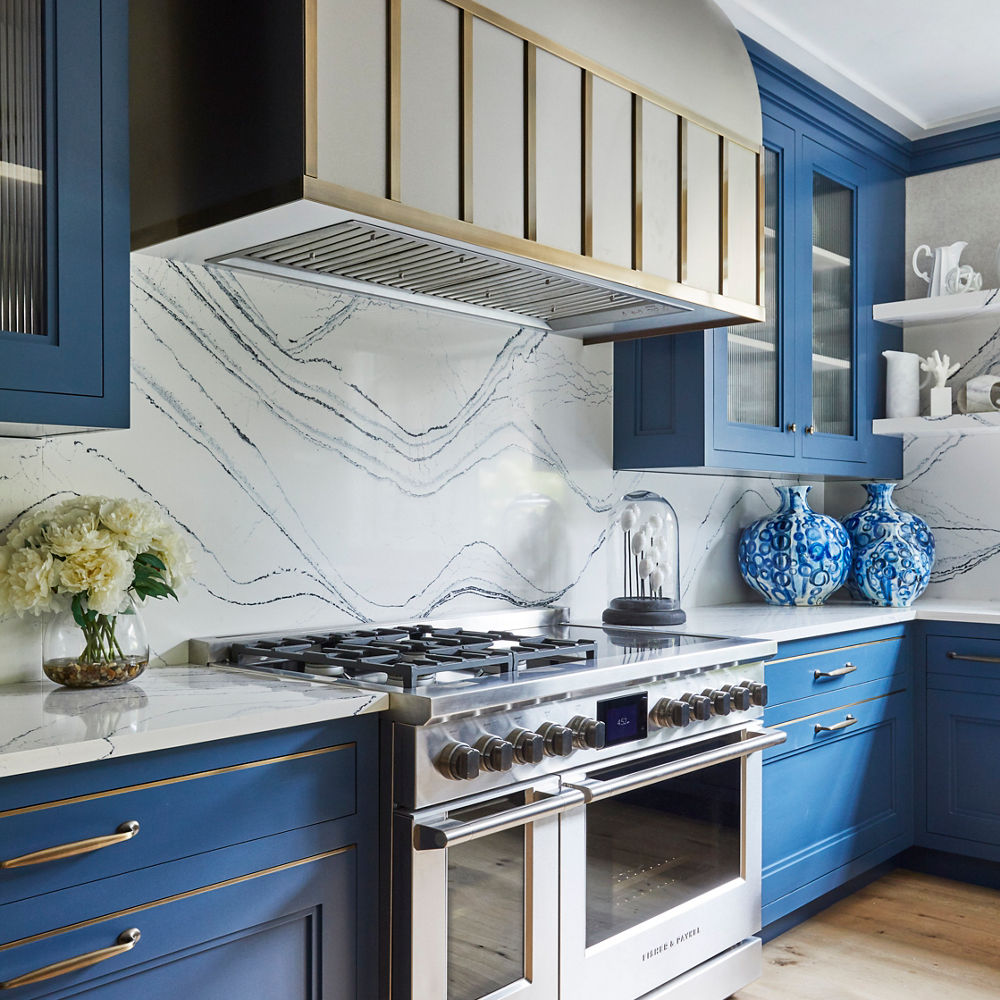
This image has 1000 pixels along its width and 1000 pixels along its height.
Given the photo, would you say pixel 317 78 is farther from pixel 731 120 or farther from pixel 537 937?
pixel 537 937

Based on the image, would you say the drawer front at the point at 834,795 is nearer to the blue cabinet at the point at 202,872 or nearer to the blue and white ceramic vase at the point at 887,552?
the blue and white ceramic vase at the point at 887,552

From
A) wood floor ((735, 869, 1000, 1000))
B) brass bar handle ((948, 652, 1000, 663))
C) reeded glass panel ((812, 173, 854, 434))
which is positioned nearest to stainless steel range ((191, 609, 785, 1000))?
wood floor ((735, 869, 1000, 1000))

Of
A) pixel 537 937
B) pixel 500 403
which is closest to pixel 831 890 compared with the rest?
pixel 537 937

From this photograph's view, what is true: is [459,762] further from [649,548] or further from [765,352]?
[765,352]

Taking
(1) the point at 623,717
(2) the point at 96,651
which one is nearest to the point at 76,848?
(2) the point at 96,651

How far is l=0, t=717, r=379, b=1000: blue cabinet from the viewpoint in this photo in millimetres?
1251

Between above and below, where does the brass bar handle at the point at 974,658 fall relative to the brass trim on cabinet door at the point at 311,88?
below

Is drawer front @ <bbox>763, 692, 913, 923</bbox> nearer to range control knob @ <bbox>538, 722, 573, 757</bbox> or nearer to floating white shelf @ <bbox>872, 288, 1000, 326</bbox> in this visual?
range control knob @ <bbox>538, 722, 573, 757</bbox>

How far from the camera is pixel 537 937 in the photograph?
1845mm

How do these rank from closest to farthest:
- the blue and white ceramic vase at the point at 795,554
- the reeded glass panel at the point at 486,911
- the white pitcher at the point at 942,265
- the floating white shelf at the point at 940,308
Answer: the reeded glass panel at the point at 486,911, the blue and white ceramic vase at the point at 795,554, the floating white shelf at the point at 940,308, the white pitcher at the point at 942,265

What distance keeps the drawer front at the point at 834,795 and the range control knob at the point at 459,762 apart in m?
1.22

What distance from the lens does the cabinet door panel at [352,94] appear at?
5.35ft

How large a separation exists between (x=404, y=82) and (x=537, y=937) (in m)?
1.54

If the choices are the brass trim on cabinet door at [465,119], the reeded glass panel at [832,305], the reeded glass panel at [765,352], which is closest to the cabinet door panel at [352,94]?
the brass trim on cabinet door at [465,119]
